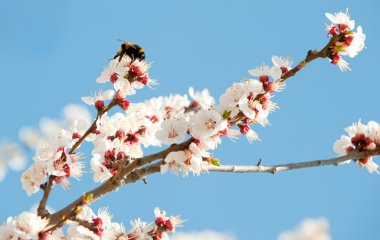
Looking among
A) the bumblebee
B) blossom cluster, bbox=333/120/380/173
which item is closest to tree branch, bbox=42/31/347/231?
blossom cluster, bbox=333/120/380/173

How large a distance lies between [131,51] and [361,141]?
2088 millimetres

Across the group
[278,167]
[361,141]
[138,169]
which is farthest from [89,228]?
[361,141]

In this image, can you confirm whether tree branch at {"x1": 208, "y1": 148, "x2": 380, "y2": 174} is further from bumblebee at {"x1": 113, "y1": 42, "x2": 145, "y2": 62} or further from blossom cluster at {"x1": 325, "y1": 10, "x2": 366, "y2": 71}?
bumblebee at {"x1": 113, "y1": 42, "x2": 145, "y2": 62}

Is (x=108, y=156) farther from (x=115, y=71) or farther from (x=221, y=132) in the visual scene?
(x=221, y=132)

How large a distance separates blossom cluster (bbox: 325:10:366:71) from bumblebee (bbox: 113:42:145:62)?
1669mm

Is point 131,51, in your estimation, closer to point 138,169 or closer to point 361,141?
point 138,169

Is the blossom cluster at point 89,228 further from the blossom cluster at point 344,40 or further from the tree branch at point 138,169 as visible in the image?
the blossom cluster at point 344,40

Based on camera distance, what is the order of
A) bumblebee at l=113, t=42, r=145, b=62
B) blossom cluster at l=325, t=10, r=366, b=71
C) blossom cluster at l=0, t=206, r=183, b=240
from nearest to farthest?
blossom cluster at l=0, t=206, r=183, b=240, blossom cluster at l=325, t=10, r=366, b=71, bumblebee at l=113, t=42, r=145, b=62

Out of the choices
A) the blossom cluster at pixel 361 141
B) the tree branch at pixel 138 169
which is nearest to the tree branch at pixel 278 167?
the tree branch at pixel 138 169

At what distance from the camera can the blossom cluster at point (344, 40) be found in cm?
441

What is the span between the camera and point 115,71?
181 inches

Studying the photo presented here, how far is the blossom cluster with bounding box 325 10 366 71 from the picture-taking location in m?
4.41

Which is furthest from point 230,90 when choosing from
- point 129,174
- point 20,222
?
point 20,222

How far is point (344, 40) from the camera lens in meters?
4.44
